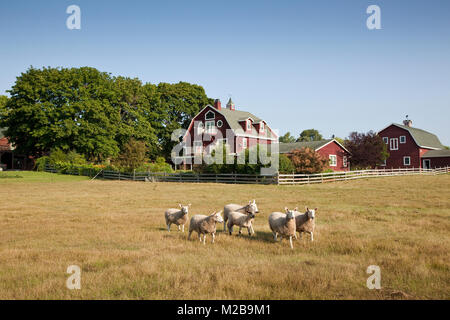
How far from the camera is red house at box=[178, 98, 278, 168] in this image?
4859 cm

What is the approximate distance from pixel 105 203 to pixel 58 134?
116 ft

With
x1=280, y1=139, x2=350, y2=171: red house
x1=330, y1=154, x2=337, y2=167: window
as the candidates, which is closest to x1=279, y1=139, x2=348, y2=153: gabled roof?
x1=280, y1=139, x2=350, y2=171: red house

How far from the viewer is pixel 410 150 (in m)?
55.2

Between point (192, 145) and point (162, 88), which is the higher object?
point (162, 88)

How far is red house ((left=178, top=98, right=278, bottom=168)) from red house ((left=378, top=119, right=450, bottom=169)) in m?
21.9

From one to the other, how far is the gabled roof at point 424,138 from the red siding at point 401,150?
57 cm

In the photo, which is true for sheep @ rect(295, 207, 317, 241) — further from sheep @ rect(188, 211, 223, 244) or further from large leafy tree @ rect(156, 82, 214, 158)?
large leafy tree @ rect(156, 82, 214, 158)

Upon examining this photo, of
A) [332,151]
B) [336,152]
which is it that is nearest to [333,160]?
[332,151]

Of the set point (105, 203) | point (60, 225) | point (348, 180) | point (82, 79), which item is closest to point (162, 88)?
point (82, 79)

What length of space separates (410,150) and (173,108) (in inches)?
1846

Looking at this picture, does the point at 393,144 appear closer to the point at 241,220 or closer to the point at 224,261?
the point at 241,220

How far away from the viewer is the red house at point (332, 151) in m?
47.6
